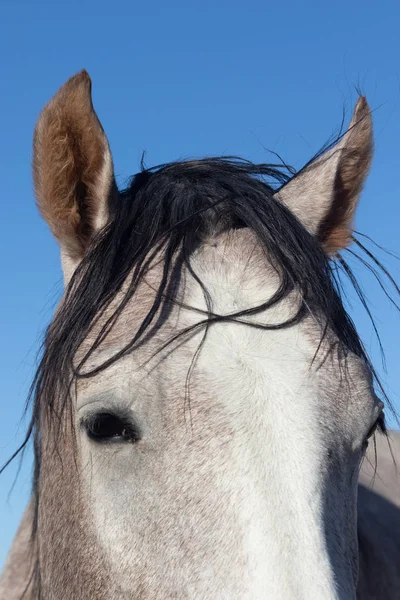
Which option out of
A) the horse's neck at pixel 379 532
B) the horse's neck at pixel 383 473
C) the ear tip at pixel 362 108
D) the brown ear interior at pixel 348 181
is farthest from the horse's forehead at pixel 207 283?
the horse's neck at pixel 383 473

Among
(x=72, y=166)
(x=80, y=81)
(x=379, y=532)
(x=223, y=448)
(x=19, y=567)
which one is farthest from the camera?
(x=379, y=532)

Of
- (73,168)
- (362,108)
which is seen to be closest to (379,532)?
(362,108)

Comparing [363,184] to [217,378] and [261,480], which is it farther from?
[261,480]

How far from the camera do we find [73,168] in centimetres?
327

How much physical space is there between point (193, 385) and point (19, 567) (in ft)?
7.11

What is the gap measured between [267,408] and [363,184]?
175 cm

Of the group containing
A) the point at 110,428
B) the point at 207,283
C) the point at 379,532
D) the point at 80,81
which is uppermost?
the point at 80,81

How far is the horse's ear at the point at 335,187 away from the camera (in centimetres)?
366

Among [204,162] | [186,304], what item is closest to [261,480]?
[186,304]

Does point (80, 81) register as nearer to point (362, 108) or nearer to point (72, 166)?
point (72, 166)

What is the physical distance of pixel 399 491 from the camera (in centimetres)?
574

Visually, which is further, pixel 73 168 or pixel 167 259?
pixel 73 168

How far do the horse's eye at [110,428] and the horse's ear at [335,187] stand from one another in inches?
57.3

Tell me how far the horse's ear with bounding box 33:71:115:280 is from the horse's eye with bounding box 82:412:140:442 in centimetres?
93
